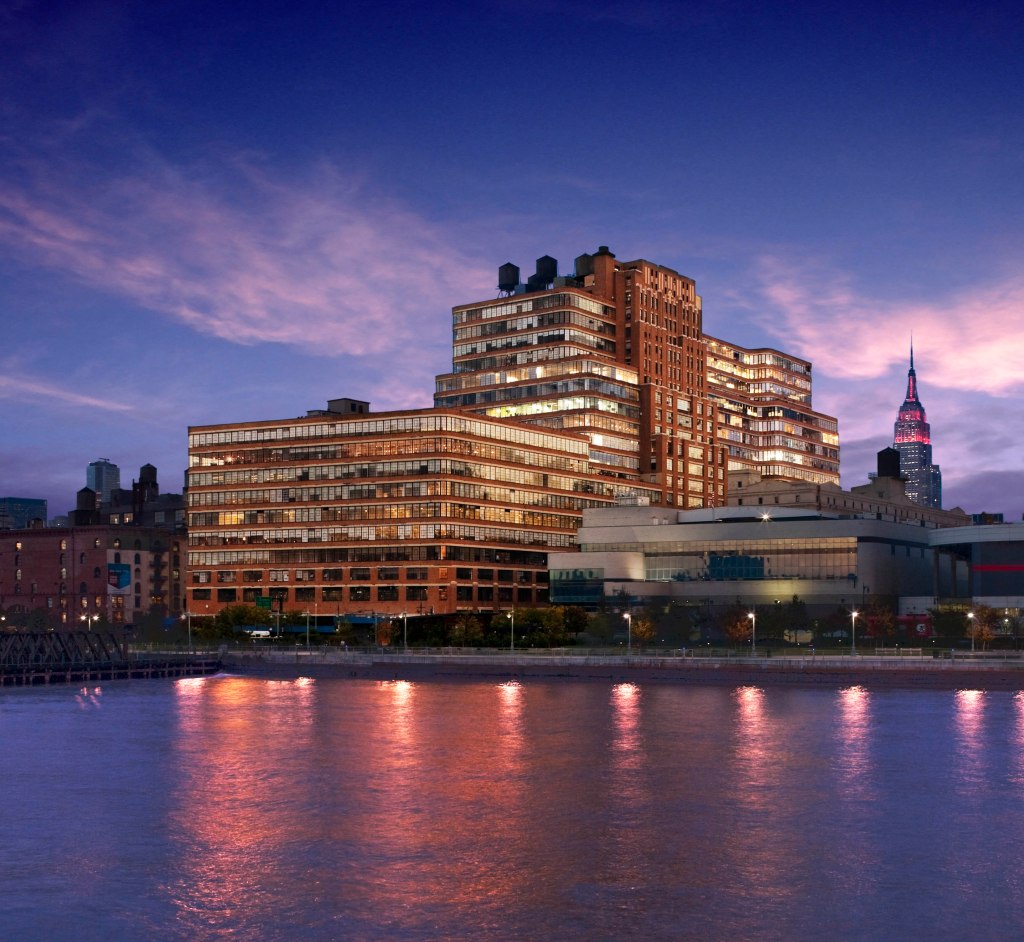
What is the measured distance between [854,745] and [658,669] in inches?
2477

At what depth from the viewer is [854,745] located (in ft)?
284

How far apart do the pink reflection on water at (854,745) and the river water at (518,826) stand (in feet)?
1.23

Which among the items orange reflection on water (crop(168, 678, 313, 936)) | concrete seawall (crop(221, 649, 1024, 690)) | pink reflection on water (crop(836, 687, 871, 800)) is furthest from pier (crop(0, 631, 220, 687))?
pink reflection on water (crop(836, 687, 871, 800))

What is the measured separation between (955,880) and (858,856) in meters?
4.76

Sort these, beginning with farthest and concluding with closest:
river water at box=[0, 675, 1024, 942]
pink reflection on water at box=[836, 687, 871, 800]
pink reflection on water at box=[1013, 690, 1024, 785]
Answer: pink reflection on water at box=[1013, 690, 1024, 785], pink reflection on water at box=[836, 687, 871, 800], river water at box=[0, 675, 1024, 942]

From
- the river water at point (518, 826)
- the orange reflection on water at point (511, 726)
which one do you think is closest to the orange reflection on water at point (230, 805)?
the river water at point (518, 826)

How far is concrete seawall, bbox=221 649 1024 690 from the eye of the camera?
134 meters

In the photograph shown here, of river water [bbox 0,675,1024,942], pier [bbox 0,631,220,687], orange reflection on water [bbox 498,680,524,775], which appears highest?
pier [bbox 0,631,220,687]

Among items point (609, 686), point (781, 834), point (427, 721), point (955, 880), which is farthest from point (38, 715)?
point (955, 880)

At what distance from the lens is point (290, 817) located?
205 feet

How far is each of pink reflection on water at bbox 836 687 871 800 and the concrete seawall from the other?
11.0m

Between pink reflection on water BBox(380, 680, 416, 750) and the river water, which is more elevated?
pink reflection on water BBox(380, 680, 416, 750)

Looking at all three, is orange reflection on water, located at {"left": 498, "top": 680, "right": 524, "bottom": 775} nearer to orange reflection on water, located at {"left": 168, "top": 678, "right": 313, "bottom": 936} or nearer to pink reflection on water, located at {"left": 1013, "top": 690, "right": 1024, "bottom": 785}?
orange reflection on water, located at {"left": 168, "top": 678, "right": 313, "bottom": 936}

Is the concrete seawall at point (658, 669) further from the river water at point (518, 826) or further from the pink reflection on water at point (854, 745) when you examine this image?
the river water at point (518, 826)
